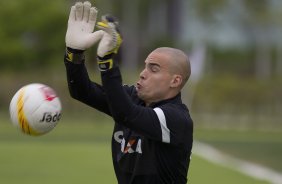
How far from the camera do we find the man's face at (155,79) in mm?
6164

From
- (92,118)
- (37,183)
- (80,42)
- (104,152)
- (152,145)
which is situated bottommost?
(92,118)

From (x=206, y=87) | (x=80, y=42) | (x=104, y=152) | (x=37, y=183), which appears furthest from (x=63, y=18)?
(x=80, y=42)

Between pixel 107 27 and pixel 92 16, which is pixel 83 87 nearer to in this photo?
pixel 92 16

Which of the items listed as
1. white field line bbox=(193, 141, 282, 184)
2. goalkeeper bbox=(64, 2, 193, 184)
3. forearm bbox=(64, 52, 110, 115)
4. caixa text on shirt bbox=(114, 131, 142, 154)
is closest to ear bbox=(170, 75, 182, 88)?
goalkeeper bbox=(64, 2, 193, 184)

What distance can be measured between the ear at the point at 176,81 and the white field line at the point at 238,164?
9.90 metres

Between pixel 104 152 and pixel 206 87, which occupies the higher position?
pixel 104 152

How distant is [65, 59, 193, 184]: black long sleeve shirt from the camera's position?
5816 millimetres

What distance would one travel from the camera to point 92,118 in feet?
134

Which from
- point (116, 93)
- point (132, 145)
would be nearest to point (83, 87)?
point (132, 145)

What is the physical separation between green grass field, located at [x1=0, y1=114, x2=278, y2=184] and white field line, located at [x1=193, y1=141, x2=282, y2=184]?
300 mm

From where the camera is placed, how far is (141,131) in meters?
5.93

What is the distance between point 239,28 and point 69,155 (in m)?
46.3

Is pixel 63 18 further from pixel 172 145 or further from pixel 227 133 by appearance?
pixel 172 145

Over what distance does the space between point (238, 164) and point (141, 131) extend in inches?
554
